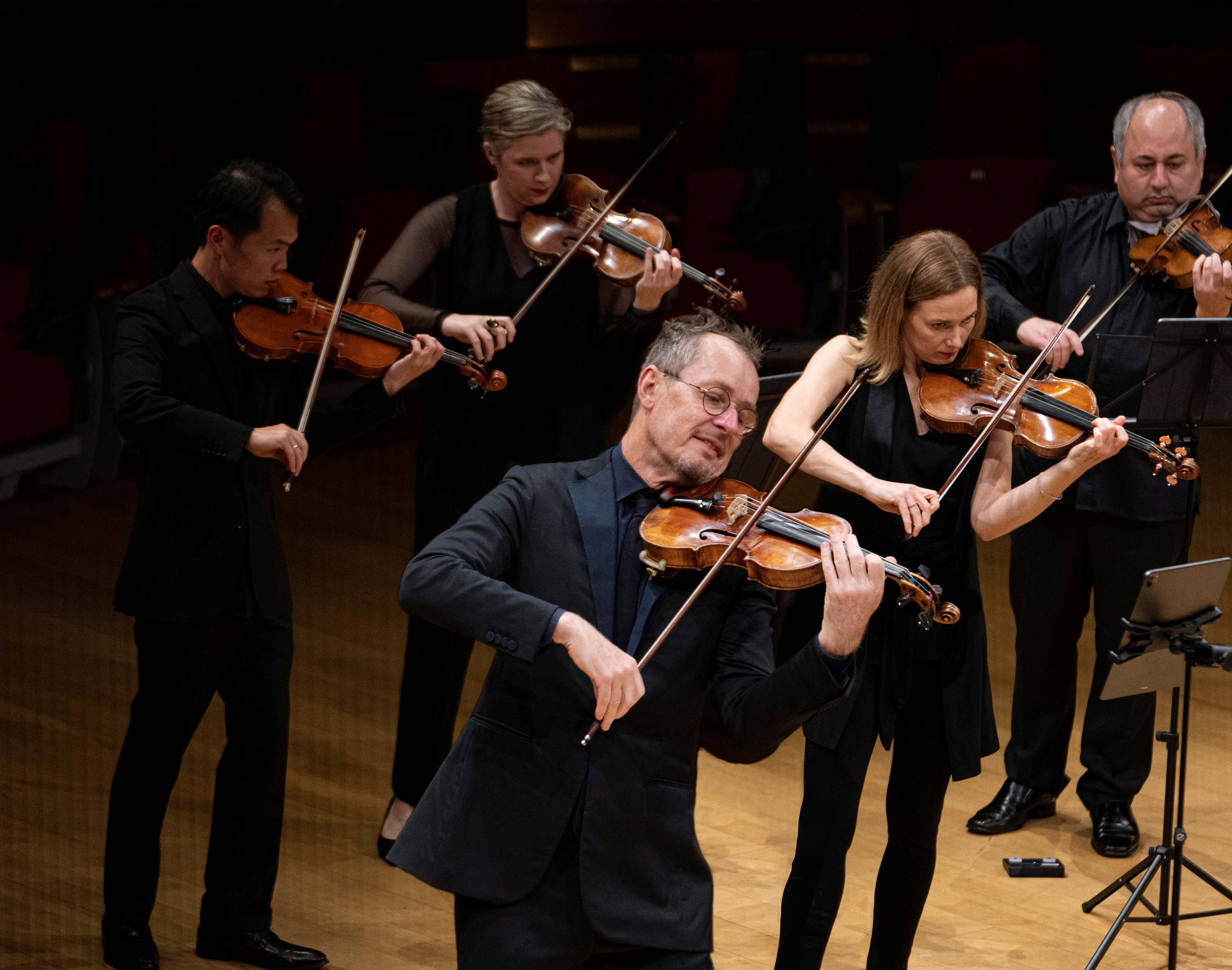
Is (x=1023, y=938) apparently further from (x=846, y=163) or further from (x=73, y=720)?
(x=846, y=163)

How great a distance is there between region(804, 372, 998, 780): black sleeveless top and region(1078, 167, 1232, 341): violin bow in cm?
63

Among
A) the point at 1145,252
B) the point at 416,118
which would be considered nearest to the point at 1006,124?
the point at 416,118

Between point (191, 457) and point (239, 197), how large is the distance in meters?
0.43

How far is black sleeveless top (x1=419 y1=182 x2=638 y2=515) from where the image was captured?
3.03 meters

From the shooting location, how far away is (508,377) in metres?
3.05

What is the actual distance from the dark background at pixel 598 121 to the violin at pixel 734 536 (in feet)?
11.7

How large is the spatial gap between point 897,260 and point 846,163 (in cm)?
487

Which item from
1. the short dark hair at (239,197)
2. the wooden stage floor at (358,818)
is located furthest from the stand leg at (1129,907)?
the short dark hair at (239,197)

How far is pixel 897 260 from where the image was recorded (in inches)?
98.0

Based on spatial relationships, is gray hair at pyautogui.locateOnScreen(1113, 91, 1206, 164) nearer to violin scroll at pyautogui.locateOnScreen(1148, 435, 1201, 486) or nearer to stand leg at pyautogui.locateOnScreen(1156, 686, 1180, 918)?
→ violin scroll at pyautogui.locateOnScreen(1148, 435, 1201, 486)

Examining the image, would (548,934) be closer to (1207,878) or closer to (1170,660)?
(1170,660)

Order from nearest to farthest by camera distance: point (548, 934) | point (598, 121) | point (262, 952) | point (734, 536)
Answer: point (548, 934) → point (734, 536) → point (262, 952) → point (598, 121)

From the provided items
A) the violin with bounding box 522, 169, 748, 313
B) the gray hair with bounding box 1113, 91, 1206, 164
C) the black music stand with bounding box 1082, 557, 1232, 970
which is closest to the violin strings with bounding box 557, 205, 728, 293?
the violin with bounding box 522, 169, 748, 313

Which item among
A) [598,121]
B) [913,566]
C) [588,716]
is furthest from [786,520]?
[598,121]
